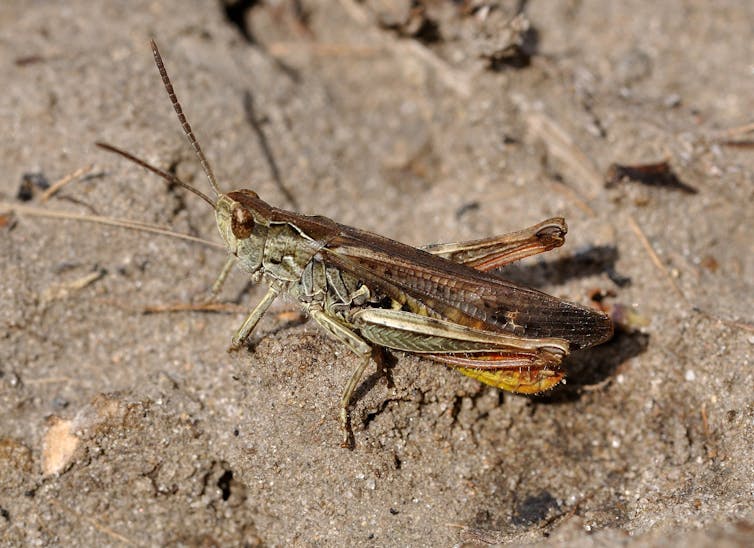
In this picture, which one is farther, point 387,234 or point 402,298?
point 387,234

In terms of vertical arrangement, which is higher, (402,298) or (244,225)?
(244,225)

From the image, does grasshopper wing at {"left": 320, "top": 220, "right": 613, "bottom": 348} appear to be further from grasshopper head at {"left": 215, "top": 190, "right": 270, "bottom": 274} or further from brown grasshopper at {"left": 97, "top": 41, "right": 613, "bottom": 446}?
grasshopper head at {"left": 215, "top": 190, "right": 270, "bottom": 274}

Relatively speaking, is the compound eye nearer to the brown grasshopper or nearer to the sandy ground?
the brown grasshopper

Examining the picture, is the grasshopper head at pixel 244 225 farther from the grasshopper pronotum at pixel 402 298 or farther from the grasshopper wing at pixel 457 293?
the grasshopper wing at pixel 457 293

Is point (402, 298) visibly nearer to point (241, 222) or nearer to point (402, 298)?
point (402, 298)

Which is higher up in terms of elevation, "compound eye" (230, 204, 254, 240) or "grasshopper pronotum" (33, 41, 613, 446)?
"compound eye" (230, 204, 254, 240)

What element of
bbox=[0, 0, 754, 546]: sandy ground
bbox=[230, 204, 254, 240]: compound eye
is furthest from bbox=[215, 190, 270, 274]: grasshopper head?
bbox=[0, 0, 754, 546]: sandy ground

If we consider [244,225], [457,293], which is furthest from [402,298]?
[244,225]
